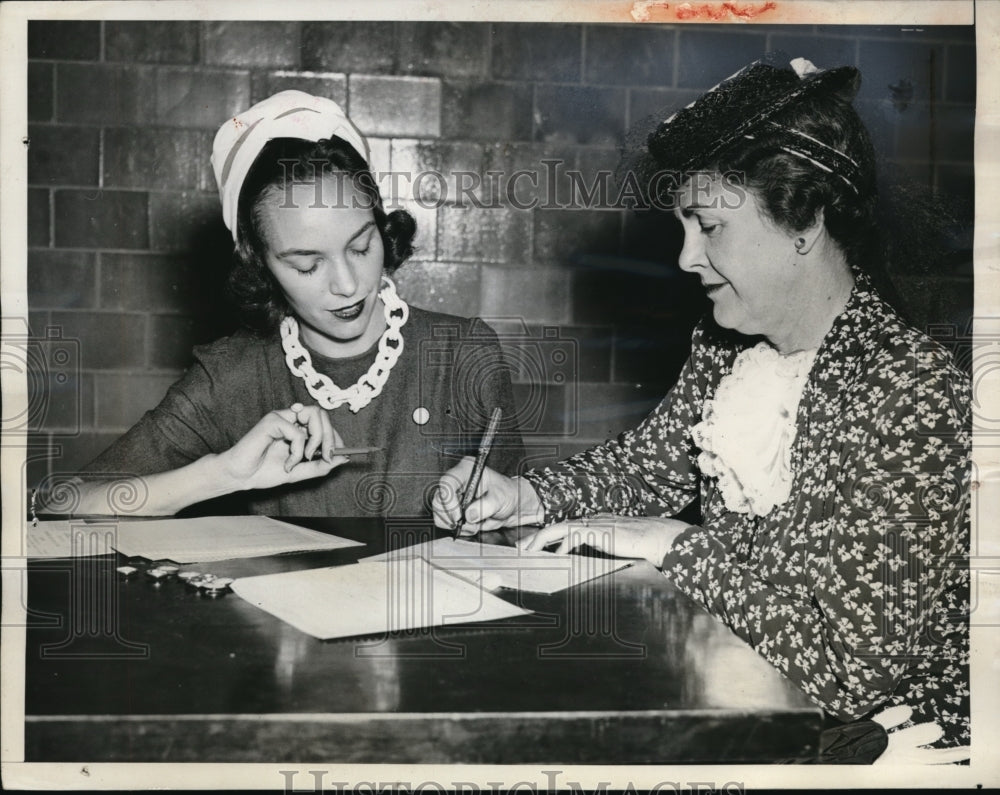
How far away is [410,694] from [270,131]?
1.40 meters

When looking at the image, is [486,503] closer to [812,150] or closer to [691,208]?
[691,208]

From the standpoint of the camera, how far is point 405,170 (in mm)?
2266

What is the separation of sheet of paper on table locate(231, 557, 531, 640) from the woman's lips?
2.72ft

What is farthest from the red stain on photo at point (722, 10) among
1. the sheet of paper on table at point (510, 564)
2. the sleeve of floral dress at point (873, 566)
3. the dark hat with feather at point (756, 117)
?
the sheet of paper on table at point (510, 564)

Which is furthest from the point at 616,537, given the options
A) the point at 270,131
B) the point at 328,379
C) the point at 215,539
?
the point at 270,131

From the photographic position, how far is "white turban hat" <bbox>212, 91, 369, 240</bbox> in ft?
6.49

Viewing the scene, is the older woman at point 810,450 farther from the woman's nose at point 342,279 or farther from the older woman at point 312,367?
the woman's nose at point 342,279

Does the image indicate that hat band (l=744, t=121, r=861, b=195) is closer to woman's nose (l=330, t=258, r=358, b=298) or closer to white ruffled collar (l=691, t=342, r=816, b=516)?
white ruffled collar (l=691, t=342, r=816, b=516)

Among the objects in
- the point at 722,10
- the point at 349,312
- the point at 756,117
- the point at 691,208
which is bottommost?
the point at 349,312

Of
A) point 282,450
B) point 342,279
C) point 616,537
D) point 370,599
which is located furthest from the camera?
point 342,279

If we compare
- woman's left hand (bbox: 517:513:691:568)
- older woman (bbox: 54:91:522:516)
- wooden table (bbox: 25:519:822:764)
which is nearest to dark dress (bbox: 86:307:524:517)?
older woman (bbox: 54:91:522:516)

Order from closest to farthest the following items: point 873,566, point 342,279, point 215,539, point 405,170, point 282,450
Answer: point 873,566 < point 215,539 < point 282,450 < point 342,279 < point 405,170

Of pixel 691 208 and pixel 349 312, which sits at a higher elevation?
pixel 691 208

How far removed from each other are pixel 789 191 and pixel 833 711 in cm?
82
